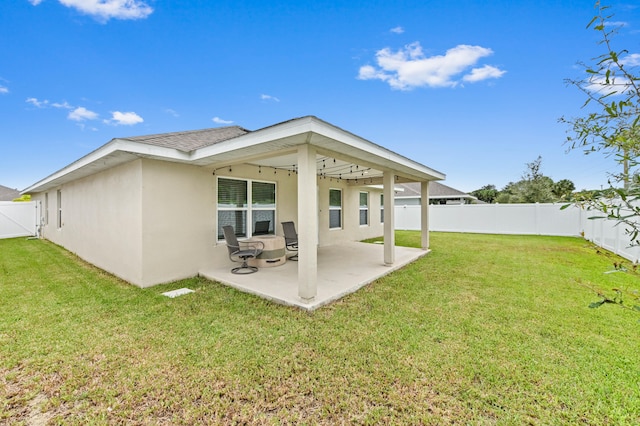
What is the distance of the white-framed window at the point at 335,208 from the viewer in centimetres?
1168

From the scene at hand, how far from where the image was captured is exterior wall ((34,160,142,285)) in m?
5.98

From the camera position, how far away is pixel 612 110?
1201 mm

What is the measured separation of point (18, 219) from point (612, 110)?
23.6 meters

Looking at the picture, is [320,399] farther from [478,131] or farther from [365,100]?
[478,131]

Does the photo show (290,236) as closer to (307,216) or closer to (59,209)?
(307,216)

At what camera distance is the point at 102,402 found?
2516mm

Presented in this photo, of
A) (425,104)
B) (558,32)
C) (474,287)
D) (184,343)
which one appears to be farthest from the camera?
(425,104)

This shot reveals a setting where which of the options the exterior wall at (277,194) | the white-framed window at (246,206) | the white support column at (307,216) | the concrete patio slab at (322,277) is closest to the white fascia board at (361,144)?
the white support column at (307,216)

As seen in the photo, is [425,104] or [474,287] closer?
[474,287]

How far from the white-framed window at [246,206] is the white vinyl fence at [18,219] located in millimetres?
15450

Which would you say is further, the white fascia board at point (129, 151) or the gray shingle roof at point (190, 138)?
the gray shingle roof at point (190, 138)

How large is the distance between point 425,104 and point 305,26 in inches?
236

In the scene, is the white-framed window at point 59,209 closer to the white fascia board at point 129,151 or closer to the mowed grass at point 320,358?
the white fascia board at point 129,151

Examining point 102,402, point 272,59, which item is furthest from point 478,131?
point 102,402
